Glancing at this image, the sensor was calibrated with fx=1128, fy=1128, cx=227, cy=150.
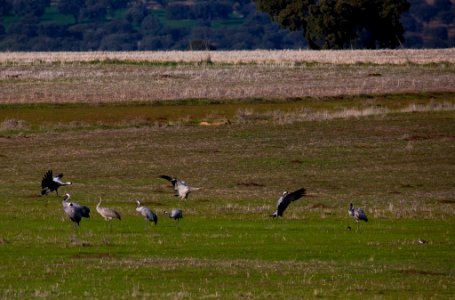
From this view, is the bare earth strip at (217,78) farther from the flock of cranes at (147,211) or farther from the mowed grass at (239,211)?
the flock of cranes at (147,211)

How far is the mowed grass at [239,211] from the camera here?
1831 centimetres

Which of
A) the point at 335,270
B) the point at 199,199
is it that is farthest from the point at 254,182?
the point at 335,270

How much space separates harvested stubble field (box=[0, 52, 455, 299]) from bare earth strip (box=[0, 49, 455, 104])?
0.24 meters

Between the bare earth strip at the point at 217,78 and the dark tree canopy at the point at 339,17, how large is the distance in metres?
13.9

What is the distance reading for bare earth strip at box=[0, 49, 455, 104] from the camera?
2473 inches

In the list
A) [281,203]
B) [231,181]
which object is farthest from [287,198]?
[231,181]

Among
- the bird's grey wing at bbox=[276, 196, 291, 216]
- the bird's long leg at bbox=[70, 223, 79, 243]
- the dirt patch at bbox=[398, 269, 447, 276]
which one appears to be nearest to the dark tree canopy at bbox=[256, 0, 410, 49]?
the bird's grey wing at bbox=[276, 196, 291, 216]

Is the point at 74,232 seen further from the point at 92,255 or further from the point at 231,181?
the point at 231,181

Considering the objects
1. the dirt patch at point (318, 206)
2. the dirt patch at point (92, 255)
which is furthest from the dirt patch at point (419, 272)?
the dirt patch at point (318, 206)

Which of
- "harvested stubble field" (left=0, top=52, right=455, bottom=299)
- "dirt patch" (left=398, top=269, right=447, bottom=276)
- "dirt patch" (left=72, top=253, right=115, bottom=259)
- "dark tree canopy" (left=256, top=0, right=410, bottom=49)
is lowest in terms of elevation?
"dark tree canopy" (left=256, top=0, right=410, bottom=49)

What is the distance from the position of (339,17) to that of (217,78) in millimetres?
41640

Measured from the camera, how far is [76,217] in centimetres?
2327

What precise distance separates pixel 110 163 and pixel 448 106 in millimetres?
23191

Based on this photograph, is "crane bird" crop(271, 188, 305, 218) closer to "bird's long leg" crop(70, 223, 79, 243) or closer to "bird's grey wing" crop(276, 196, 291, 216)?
"bird's grey wing" crop(276, 196, 291, 216)
